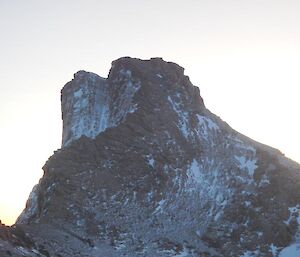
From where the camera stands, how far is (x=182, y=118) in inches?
4336

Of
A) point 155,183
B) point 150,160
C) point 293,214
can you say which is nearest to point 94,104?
point 150,160

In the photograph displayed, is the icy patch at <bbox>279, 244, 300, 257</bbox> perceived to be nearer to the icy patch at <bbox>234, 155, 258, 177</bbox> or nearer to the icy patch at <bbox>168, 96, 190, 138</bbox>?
the icy patch at <bbox>234, 155, 258, 177</bbox>

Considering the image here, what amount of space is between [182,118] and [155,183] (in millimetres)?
18594

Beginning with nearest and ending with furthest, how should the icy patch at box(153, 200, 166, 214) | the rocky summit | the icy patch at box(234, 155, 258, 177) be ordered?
the rocky summit → the icy patch at box(153, 200, 166, 214) → the icy patch at box(234, 155, 258, 177)

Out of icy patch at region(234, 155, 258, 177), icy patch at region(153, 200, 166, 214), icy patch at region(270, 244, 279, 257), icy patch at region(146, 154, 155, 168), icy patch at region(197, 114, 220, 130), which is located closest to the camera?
icy patch at region(270, 244, 279, 257)

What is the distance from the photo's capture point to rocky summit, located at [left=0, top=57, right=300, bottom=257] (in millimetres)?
83750

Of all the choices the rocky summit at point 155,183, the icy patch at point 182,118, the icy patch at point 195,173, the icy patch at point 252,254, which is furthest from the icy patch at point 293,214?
the icy patch at point 182,118

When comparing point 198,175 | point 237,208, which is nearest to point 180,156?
point 198,175

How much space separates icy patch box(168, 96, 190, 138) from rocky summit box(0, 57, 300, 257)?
0.87 ft

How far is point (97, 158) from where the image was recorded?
321 ft

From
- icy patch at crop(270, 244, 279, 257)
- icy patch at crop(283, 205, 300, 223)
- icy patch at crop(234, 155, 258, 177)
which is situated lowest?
icy patch at crop(270, 244, 279, 257)

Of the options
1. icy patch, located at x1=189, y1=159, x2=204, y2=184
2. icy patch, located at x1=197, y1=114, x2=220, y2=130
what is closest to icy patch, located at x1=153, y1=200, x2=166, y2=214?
icy patch, located at x1=189, y1=159, x2=204, y2=184

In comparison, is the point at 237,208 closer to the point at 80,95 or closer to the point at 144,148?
the point at 144,148

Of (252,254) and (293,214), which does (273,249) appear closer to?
(252,254)
